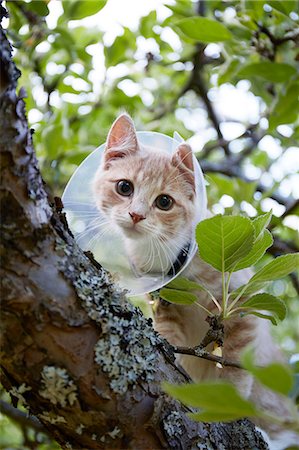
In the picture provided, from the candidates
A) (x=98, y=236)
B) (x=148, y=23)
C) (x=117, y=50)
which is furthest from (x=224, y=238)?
(x=148, y=23)

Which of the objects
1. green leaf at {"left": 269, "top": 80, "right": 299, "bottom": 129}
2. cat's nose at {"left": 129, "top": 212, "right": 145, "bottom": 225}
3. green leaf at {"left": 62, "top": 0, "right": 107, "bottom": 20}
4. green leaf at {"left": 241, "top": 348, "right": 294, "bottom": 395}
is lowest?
cat's nose at {"left": 129, "top": 212, "right": 145, "bottom": 225}

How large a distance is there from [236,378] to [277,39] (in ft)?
3.54

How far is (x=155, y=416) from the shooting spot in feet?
3.38

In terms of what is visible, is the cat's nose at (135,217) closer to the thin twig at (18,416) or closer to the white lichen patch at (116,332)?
the white lichen patch at (116,332)

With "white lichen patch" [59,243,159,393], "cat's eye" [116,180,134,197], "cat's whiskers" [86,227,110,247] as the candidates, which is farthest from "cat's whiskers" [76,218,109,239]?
"white lichen patch" [59,243,159,393]

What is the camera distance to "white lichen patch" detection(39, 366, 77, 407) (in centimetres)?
93

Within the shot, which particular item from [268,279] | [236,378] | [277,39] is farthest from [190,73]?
[268,279]

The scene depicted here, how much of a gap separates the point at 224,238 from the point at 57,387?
0.40 meters

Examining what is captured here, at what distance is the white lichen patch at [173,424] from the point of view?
3.43 feet

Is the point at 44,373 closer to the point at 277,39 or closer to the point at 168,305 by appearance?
the point at 168,305

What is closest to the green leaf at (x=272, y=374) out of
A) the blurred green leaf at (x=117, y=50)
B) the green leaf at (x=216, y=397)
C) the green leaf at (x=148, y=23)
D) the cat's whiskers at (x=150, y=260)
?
the green leaf at (x=216, y=397)

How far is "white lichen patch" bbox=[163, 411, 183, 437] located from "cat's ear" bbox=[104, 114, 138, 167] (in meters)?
0.87

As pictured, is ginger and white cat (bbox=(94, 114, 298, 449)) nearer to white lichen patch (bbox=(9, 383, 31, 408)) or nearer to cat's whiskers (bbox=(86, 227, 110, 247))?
cat's whiskers (bbox=(86, 227, 110, 247))

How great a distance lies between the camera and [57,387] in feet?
3.06
